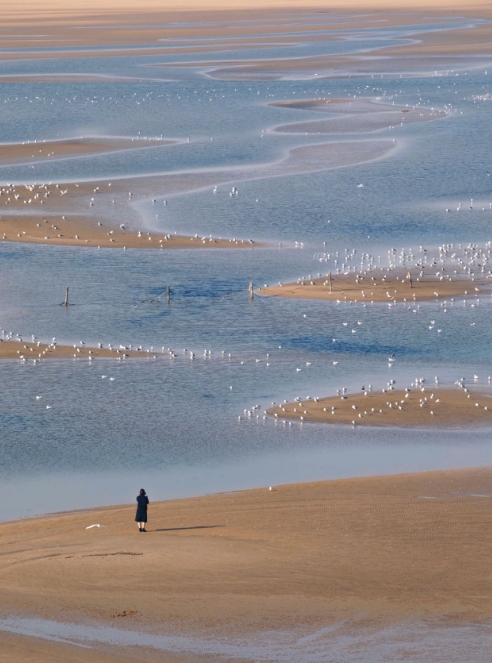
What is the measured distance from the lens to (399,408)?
2527 cm

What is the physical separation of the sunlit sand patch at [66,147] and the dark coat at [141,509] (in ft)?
132

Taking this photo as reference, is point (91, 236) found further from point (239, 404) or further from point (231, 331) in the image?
point (239, 404)

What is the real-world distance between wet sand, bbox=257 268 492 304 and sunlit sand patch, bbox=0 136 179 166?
25.1 m

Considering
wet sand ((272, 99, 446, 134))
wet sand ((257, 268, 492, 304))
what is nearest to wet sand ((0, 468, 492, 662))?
wet sand ((257, 268, 492, 304))

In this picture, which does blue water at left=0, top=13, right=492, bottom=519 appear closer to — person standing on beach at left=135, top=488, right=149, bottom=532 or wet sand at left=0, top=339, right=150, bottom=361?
wet sand at left=0, top=339, right=150, bottom=361

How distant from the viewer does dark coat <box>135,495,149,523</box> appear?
18297 mm

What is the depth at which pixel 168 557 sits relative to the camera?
17.2 meters

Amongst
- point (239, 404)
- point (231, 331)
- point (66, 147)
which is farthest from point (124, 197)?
point (239, 404)

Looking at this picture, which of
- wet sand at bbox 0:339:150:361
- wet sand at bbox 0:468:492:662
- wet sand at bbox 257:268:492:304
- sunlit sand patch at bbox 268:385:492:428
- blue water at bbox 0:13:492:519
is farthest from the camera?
wet sand at bbox 257:268:492:304

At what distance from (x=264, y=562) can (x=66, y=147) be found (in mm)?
46177

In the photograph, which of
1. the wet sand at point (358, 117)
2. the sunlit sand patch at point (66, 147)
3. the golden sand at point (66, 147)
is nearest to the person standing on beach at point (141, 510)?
the sunlit sand patch at point (66, 147)

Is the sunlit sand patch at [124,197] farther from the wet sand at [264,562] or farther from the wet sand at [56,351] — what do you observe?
the wet sand at [264,562]

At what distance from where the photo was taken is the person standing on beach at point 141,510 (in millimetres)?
18297

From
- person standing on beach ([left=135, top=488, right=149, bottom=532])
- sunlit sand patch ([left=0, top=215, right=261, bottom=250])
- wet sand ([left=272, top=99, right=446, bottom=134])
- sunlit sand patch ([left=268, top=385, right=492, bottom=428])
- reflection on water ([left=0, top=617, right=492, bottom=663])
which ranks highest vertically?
wet sand ([left=272, top=99, right=446, bottom=134])
